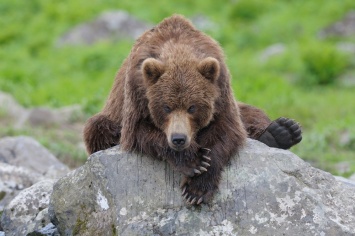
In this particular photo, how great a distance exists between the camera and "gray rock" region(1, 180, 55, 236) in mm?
6805

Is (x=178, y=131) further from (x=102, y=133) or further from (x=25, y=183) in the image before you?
(x=25, y=183)

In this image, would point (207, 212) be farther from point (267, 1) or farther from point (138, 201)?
point (267, 1)

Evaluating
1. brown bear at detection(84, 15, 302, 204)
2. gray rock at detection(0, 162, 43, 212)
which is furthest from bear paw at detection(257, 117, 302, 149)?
gray rock at detection(0, 162, 43, 212)

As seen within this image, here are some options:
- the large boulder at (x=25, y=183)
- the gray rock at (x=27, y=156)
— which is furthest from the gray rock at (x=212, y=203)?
the gray rock at (x=27, y=156)

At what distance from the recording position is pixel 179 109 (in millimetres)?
5793

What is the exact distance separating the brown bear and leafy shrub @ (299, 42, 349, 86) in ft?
33.0

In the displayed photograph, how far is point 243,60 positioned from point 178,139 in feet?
38.4

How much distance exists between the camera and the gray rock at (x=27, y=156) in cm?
897

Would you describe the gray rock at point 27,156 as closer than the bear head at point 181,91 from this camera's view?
No

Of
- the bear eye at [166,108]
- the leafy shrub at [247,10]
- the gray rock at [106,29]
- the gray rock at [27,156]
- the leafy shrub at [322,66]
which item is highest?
the leafy shrub at [247,10]

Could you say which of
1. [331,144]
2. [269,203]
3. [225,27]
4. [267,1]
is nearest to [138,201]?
[269,203]

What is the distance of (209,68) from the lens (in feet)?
19.1

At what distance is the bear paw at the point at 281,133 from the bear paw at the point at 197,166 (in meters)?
1.01

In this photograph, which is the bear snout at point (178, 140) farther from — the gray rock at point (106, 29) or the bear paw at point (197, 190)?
the gray rock at point (106, 29)
